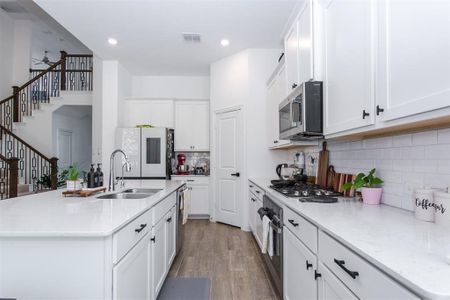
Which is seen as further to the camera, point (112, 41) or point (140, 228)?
point (112, 41)

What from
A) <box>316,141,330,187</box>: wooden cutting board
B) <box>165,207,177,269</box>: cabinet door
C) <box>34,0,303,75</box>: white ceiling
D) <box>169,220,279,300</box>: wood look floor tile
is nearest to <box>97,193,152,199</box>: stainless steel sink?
<box>165,207,177,269</box>: cabinet door

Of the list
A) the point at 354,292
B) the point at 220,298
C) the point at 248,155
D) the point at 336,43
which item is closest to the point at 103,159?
the point at 248,155

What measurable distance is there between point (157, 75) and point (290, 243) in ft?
17.4

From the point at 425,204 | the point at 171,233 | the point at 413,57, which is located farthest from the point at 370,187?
the point at 171,233

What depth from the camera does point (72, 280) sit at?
4.15 ft

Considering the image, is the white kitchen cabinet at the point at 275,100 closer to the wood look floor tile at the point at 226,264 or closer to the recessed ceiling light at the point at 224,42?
the recessed ceiling light at the point at 224,42

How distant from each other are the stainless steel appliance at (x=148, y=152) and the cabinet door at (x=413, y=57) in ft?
14.7

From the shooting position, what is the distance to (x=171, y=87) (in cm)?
636

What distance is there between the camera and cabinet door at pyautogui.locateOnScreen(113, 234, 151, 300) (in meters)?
1.38

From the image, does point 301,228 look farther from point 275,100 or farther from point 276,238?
point 275,100

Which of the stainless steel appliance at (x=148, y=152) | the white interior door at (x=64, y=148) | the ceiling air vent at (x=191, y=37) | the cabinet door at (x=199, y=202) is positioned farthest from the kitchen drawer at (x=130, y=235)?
the white interior door at (x=64, y=148)

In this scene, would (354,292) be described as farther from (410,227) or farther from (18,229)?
(18,229)

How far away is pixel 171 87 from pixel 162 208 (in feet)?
14.6

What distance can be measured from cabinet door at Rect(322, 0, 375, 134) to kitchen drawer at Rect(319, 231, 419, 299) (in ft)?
2.40
